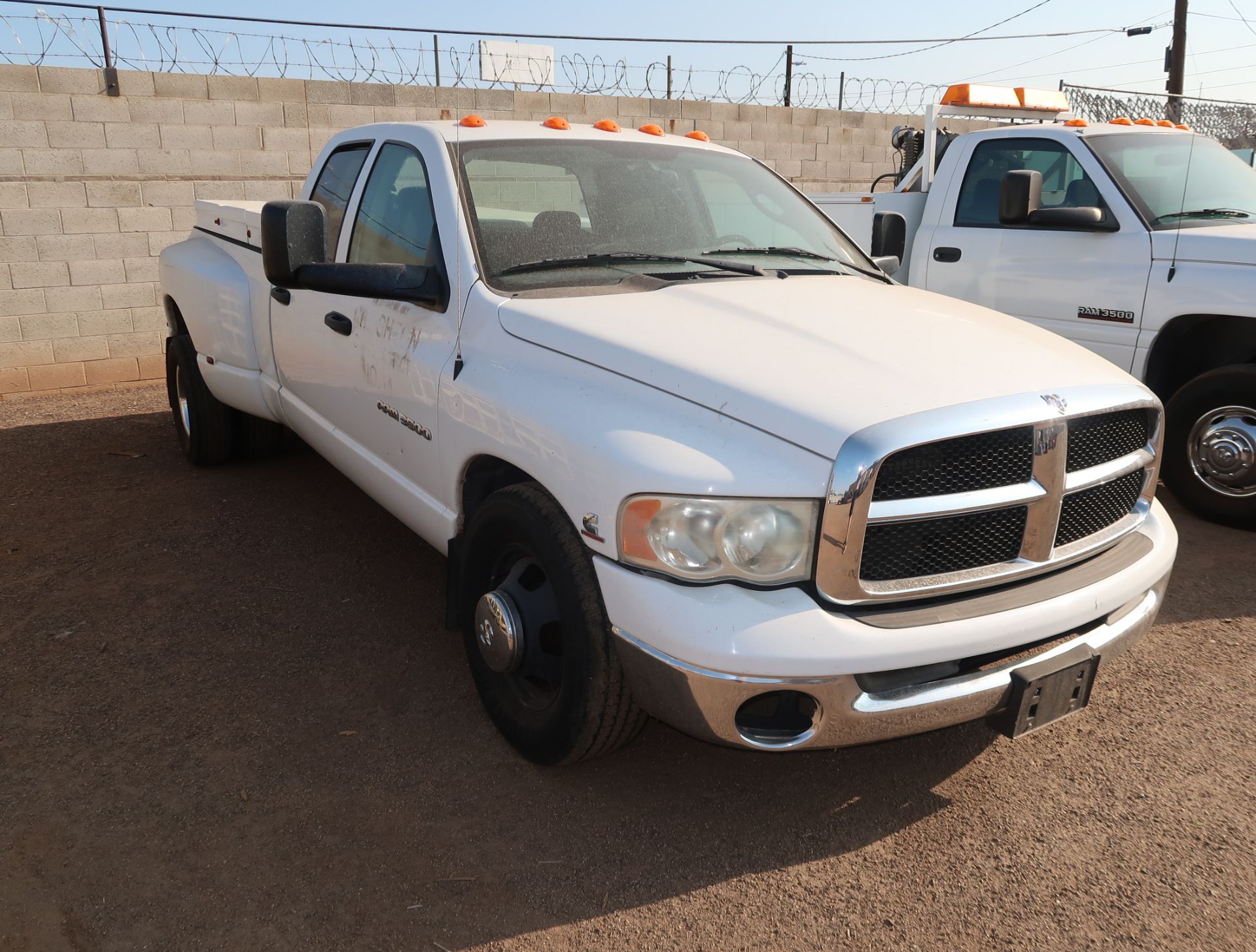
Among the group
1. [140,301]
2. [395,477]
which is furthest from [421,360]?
[140,301]

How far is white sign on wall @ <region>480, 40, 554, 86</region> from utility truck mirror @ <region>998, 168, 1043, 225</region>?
603 cm

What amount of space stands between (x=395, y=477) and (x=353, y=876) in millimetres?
1546

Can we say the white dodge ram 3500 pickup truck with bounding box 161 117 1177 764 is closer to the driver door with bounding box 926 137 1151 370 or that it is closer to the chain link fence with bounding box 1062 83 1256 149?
the driver door with bounding box 926 137 1151 370

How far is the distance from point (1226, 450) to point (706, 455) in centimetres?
375

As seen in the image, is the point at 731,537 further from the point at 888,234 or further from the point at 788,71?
the point at 788,71

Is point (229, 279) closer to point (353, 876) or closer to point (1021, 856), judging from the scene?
point (353, 876)

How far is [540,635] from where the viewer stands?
115 inches

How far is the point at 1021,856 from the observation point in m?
2.70

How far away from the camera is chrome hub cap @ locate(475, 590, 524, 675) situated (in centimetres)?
288

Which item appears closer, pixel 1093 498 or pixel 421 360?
pixel 1093 498

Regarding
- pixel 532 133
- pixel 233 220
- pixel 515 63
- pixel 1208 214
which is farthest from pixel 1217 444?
pixel 515 63

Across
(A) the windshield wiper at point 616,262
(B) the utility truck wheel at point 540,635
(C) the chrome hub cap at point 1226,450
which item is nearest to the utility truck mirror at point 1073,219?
(C) the chrome hub cap at point 1226,450

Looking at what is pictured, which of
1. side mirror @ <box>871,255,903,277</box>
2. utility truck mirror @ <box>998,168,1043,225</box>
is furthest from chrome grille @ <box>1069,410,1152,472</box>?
utility truck mirror @ <box>998,168,1043,225</box>

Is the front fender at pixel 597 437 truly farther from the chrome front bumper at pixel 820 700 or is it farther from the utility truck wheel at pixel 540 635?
the chrome front bumper at pixel 820 700
